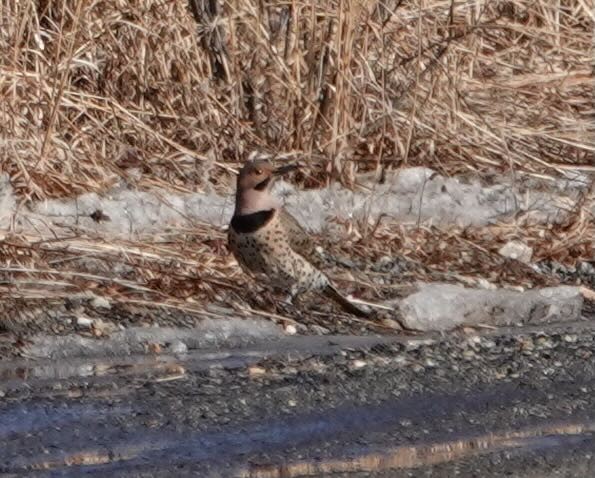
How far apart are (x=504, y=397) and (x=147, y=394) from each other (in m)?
1.04

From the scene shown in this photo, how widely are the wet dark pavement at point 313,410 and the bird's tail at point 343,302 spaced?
337mm

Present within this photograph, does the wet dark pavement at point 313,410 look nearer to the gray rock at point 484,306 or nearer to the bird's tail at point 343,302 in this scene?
the gray rock at point 484,306

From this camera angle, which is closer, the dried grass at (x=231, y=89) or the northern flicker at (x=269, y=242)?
the northern flicker at (x=269, y=242)

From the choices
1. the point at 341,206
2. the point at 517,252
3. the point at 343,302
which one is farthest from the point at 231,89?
the point at 343,302

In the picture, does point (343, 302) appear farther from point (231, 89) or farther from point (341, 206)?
point (231, 89)

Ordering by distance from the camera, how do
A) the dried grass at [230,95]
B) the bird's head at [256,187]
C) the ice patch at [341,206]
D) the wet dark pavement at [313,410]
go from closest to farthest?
the wet dark pavement at [313,410], the bird's head at [256,187], the ice patch at [341,206], the dried grass at [230,95]

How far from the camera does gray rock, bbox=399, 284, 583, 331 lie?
576 cm

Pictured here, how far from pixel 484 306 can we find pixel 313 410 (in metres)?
1.54

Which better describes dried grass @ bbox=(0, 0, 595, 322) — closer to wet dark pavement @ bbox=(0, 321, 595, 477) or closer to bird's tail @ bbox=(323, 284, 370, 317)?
bird's tail @ bbox=(323, 284, 370, 317)

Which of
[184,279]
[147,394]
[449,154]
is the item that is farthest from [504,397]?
[449,154]

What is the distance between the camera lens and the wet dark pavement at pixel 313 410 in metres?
4.04

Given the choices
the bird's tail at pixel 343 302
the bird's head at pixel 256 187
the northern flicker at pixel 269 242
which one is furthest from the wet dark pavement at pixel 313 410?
the bird's head at pixel 256 187

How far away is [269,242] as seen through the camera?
629 cm

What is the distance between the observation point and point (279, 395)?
4.66 metres
